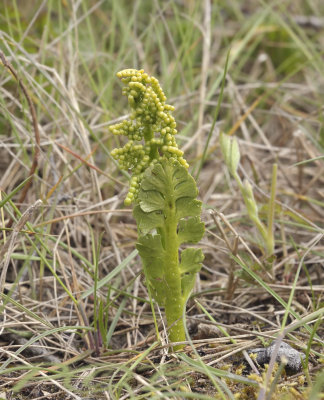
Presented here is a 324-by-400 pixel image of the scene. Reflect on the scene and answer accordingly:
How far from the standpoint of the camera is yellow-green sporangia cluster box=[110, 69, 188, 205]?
1.54 meters

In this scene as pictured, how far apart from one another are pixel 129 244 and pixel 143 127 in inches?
36.3

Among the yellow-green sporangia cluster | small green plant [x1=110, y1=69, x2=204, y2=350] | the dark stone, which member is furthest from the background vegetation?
the yellow-green sporangia cluster

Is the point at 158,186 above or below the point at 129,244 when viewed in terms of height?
above

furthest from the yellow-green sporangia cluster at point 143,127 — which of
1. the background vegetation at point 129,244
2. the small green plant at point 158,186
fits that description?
the background vegetation at point 129,244

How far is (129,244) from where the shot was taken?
2.40 meters

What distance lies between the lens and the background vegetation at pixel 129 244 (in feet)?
5.43

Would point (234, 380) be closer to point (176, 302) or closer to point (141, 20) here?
point (176, 302)

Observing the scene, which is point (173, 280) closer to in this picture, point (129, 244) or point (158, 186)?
point (158, 186)

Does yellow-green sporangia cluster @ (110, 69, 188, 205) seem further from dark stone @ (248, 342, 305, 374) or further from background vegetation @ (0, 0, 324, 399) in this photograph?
dark stone @ (248, 342, 305, 374)

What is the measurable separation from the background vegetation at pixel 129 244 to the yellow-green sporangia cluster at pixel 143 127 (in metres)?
0.30

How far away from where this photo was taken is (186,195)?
1637 mm

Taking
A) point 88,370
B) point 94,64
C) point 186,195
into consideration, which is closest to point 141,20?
point 94,64

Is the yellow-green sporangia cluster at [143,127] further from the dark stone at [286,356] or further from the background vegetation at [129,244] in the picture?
the dark stone at [286,356]

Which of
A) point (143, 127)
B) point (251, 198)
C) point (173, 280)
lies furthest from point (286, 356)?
point (143, 127)
